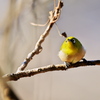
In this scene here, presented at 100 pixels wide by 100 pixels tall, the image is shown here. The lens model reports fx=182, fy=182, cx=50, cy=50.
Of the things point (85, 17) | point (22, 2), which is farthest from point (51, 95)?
point (22, 2)

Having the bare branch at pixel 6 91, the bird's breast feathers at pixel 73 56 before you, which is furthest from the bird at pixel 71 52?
the bare branch at pixel 6 91

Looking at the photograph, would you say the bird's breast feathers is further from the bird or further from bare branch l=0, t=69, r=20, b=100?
bare branch l=0, t=69, r=20, b=100

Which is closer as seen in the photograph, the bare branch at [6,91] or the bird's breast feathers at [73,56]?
the bare branch at [6,91]

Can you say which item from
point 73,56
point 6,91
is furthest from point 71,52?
point 6,91

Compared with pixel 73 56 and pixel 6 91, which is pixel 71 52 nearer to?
pixel 73 56

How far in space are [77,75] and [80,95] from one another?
4.1 inches

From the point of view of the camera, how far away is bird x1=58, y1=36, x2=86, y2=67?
45 centimetres

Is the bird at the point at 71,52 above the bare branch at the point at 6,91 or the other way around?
the other way around

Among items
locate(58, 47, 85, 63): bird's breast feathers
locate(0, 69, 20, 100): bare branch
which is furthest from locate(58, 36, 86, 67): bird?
locate(0, 69, 20, 100): bare branch

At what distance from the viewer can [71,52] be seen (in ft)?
1.52

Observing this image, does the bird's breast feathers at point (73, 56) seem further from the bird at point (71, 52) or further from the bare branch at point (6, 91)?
the bare branch at point (6, 91)

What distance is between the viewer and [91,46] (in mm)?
930

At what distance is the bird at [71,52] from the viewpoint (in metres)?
0.45

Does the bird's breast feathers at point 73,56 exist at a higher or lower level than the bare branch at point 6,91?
lower
